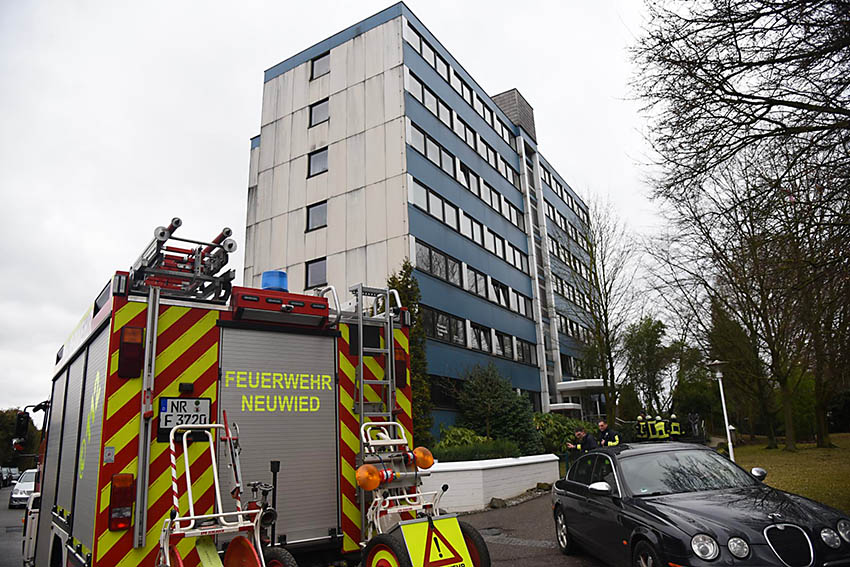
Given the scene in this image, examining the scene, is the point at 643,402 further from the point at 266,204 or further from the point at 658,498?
the point at 658,498

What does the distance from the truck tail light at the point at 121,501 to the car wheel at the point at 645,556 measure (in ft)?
15.5

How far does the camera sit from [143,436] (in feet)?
15.6

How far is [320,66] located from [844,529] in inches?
1094

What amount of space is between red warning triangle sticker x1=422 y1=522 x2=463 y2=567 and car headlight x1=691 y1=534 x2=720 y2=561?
2.19m

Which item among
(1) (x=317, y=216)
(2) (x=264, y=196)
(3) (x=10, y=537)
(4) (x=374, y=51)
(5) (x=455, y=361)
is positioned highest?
(4) (x=374, y=51)

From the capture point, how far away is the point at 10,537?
14891mm

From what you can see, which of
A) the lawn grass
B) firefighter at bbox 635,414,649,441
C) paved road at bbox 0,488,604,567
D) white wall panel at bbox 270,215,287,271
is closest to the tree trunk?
the lawn grass

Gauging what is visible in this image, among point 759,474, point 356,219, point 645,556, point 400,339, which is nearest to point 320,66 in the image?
point 356,219

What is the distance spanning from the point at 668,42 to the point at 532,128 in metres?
35.3

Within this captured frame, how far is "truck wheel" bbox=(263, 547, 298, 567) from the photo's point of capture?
14.5 ft

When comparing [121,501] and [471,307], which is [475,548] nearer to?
[121,501]

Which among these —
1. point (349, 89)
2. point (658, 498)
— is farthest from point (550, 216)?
point (658, 498)

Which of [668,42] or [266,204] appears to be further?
[266,204]

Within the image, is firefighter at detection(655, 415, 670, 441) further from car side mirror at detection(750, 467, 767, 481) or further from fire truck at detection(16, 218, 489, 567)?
fire truck at detection(16, 218, 489, 567)
